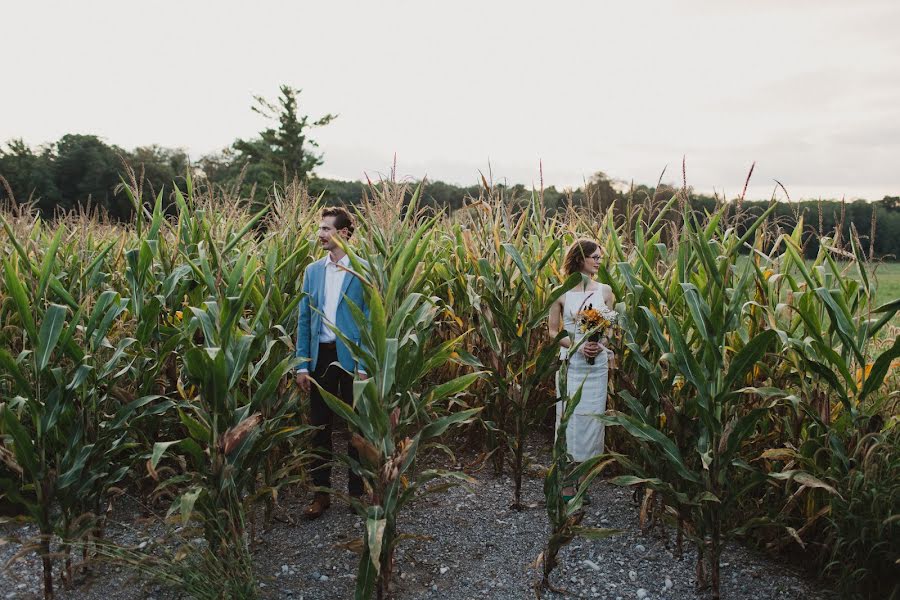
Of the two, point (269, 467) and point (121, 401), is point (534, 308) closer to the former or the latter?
point (269, 467)

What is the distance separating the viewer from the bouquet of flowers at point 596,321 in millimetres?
3504

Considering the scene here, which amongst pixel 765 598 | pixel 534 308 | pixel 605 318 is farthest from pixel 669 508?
pixel 534 308

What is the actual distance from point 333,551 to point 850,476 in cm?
255

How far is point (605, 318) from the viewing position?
3.55 m

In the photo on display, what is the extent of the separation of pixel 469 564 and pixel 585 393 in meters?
1.15

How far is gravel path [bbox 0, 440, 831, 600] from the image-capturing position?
312cm

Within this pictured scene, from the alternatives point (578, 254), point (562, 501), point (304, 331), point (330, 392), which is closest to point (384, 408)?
point (562, 501)

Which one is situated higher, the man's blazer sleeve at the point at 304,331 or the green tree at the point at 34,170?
the green tree at the point at 34,170

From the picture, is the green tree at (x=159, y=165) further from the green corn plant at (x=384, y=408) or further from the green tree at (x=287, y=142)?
the green corn plant at (x=384, y=408)

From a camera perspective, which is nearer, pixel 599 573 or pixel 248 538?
pixel 599 573

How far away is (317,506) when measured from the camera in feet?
12.5

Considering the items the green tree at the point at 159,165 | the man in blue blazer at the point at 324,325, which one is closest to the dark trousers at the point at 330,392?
the man in blue blazer at the point at 324,325

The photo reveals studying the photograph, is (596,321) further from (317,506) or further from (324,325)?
(317,506)

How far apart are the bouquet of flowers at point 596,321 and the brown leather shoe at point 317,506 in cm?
179
